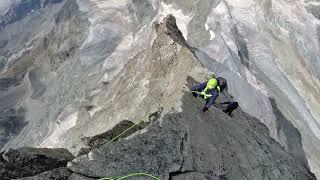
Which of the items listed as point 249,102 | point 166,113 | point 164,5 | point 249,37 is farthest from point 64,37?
point 166,113

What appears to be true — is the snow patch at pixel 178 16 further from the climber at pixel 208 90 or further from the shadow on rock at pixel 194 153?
the shadow on rock at pixel 194 153

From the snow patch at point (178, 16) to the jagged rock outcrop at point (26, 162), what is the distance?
9397 centimetres

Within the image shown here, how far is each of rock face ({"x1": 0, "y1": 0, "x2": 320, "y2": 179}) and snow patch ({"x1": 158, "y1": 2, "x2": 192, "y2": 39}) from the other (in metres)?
0.36

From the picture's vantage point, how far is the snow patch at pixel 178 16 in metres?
122

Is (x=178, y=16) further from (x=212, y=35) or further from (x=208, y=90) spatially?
(x=208, y=90)

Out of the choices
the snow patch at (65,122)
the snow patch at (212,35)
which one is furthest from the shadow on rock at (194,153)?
the snow patch at (212,35)

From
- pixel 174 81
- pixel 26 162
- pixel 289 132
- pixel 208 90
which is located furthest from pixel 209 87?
pixel 289 132

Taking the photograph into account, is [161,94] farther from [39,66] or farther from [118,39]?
[39,66]

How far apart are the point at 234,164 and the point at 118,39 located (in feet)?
398

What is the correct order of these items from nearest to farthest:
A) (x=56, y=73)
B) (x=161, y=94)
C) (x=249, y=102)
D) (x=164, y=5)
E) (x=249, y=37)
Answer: (x=161, y=94)
(x=249, y=102)
(x=249, y=37)
(x=164, y=5)
(x=56, y=73)

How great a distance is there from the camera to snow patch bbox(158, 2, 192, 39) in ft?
399

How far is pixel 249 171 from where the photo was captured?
83.1 feet

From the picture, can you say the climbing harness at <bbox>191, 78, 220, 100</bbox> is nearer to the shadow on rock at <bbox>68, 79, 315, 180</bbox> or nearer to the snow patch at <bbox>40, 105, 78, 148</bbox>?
the shadow on rock at <bbox>68, 79, 315, 180</bbox>

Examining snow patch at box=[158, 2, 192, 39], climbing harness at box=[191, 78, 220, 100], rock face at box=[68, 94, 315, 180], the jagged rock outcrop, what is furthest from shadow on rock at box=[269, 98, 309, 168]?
the jagged rock outcrop
